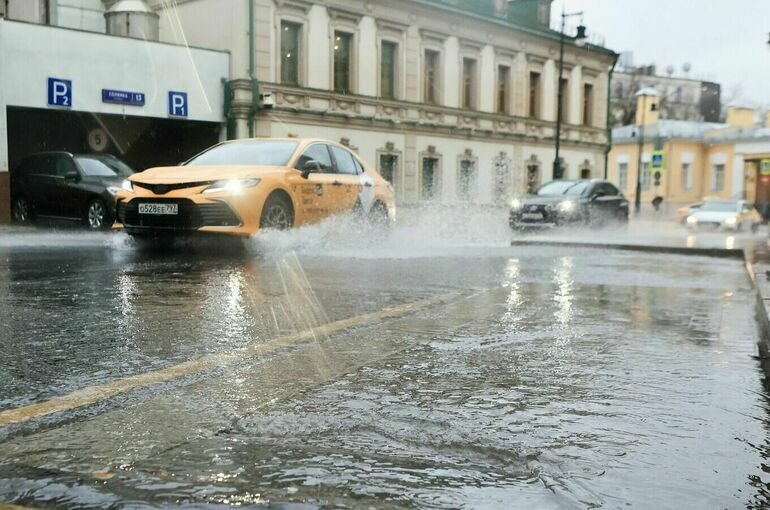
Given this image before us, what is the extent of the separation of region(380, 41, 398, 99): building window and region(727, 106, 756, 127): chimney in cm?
4200

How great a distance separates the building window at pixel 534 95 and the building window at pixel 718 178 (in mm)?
31361

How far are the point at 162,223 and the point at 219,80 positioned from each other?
1604 centimetres

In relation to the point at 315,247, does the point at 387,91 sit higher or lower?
higher

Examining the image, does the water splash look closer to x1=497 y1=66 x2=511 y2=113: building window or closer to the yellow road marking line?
the yellow road marking line

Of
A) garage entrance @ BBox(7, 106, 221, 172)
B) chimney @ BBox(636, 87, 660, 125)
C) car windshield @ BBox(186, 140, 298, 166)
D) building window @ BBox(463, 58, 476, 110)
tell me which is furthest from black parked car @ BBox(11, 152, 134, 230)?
chimney @ BBox(636, 87, 660, 125)

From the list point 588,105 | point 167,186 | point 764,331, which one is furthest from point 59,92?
point 588,105

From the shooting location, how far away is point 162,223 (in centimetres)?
1045

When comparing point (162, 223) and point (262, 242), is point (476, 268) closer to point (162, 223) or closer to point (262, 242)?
point (262, 242)

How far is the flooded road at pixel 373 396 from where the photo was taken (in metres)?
2.60

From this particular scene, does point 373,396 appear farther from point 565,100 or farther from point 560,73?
point 565,100

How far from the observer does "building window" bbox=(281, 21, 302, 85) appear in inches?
1067

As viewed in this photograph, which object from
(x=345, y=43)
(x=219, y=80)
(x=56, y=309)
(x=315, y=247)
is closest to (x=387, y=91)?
(x=345, y=43)

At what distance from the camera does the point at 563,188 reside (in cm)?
2166

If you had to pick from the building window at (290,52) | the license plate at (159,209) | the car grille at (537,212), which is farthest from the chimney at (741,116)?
the license plate at (159,209)
